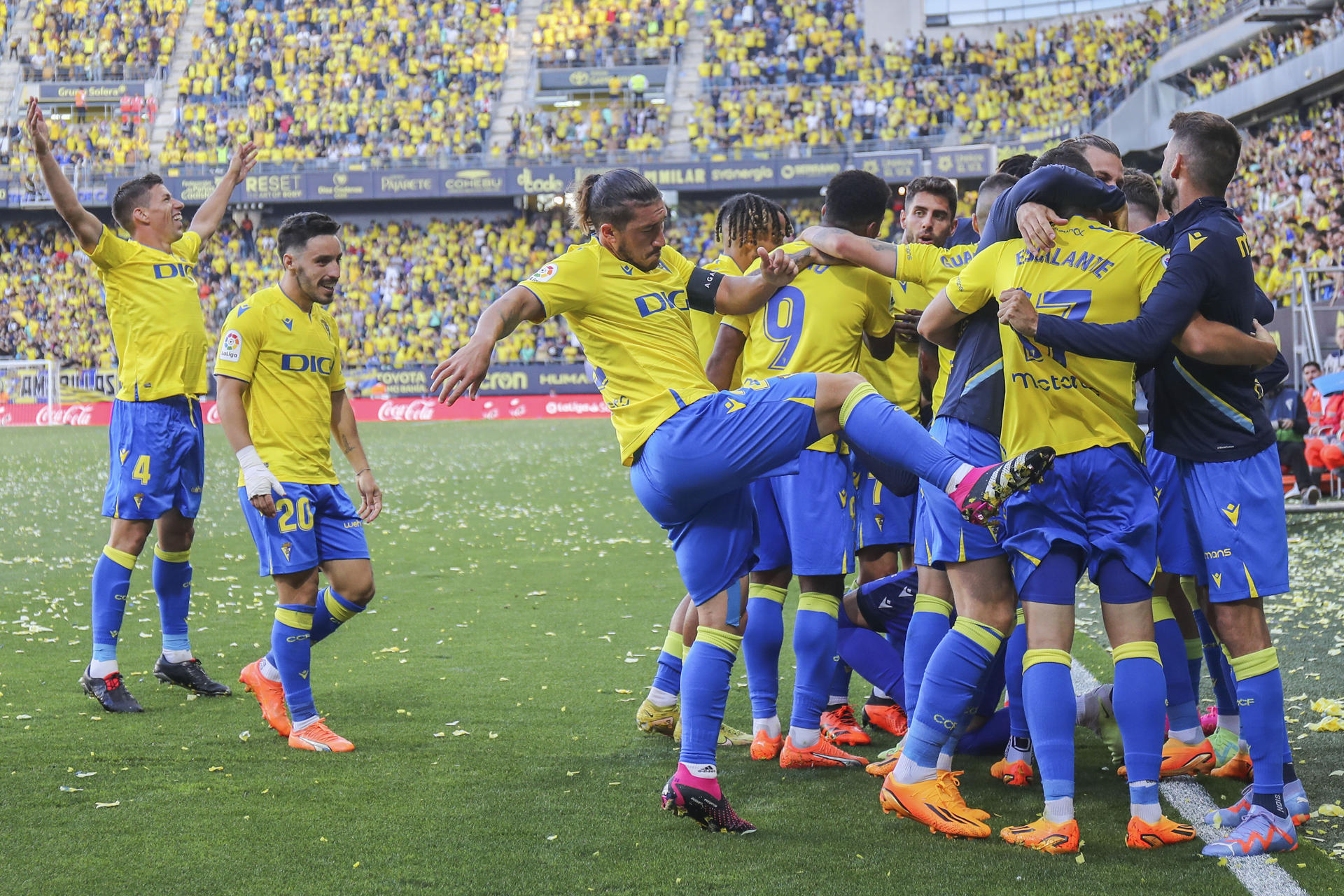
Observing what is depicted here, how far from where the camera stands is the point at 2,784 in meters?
4.55

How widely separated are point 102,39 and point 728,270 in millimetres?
46184

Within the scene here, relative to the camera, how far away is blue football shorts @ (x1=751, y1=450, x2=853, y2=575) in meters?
4.75

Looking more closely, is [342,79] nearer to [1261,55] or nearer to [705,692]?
[1261,55]

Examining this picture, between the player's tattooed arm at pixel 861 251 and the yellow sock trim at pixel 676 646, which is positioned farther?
the yellow sock trim at pixel 676 646

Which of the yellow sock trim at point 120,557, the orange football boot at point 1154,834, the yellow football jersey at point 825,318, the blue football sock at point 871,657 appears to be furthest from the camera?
the yellow sock trim at point 120,557

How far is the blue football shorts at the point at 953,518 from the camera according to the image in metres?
3.96

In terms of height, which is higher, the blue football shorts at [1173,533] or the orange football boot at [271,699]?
the blue football shorts at [1173,533]

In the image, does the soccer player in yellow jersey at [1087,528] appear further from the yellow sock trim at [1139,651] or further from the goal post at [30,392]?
the goal post at [30,392]

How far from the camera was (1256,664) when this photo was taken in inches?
150

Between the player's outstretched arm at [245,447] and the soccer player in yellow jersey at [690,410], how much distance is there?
1.66m

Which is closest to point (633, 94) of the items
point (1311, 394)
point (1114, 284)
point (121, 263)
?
point (1311, 394)

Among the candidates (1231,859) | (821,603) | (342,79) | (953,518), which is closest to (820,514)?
(821,603)

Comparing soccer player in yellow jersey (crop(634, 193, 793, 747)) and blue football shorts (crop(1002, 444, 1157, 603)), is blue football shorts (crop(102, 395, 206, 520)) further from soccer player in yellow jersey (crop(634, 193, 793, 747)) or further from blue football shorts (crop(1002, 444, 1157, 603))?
blue football shorts (crop(1002, 444, 1157, 603))

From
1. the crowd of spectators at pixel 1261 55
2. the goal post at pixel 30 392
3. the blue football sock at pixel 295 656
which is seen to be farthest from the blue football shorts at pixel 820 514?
the goal post at pixel 30 392
